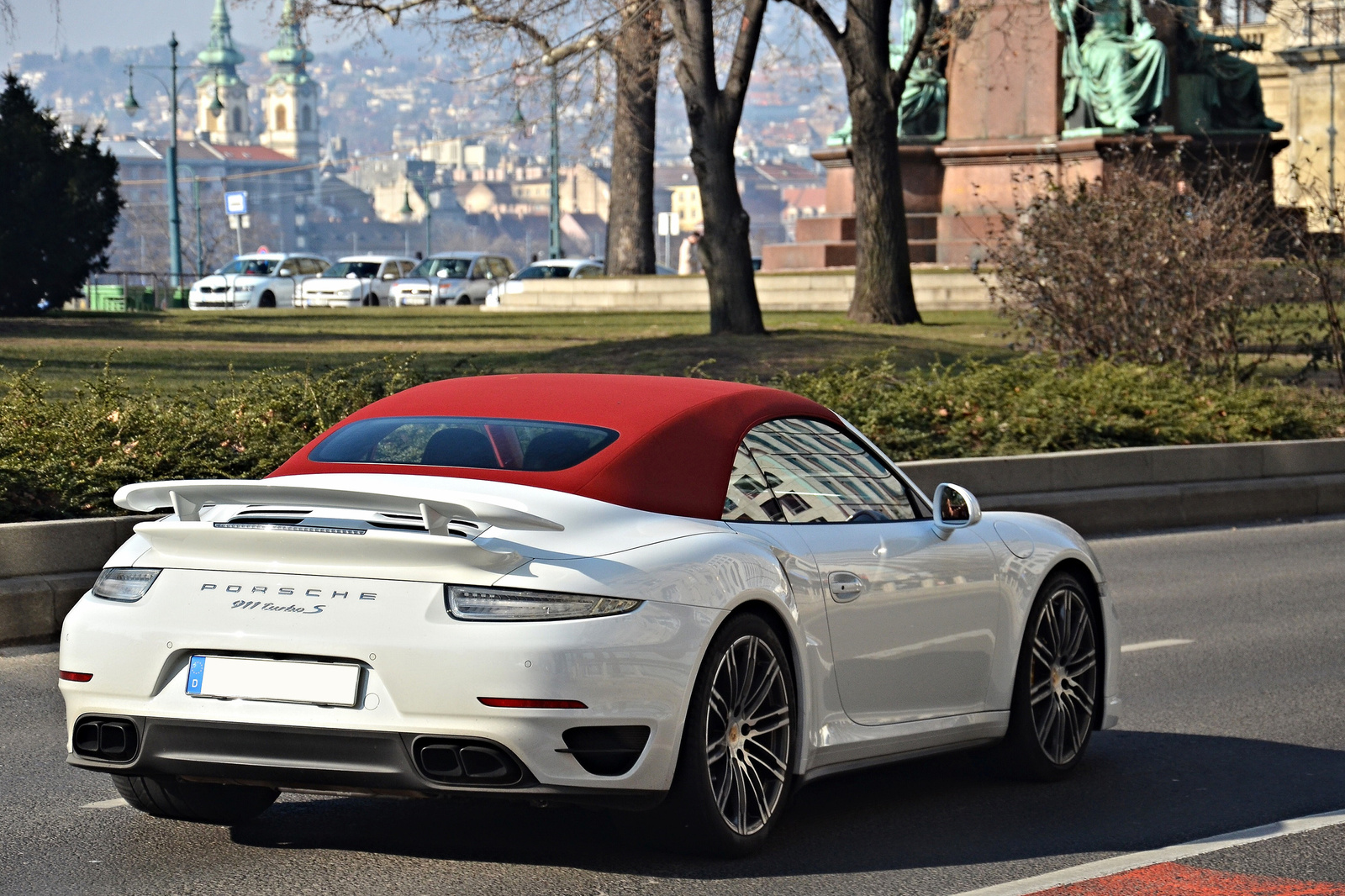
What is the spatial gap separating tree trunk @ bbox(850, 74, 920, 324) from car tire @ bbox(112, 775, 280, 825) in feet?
66.6

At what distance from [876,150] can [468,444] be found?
67.9 feet

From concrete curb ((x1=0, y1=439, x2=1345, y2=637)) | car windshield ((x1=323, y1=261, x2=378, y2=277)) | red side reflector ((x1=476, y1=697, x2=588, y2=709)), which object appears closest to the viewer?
red side reflector ((x1=476, y1=697, x2=588, y2=709))

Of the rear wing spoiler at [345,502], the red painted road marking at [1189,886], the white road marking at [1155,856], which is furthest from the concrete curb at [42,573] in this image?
the red painted road marking at [1189,886]

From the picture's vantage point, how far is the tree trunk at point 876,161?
85.4ft

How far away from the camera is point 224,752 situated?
17.5 feet

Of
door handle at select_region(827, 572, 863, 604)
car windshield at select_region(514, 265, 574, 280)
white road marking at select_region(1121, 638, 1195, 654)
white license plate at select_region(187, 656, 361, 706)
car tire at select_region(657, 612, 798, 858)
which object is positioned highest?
car windshield at select_region(514, 265, 574, 280)

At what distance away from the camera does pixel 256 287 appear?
175 ft

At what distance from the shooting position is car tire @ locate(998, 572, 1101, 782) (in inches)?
278

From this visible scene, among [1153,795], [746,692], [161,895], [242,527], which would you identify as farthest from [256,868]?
[1153,795]

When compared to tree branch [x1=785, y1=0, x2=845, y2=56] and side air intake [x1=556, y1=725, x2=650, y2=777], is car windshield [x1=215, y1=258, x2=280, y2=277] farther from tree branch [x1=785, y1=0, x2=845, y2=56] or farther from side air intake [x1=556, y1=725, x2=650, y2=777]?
side air intake [x1=556, y1=725, x2=650, y2=777]

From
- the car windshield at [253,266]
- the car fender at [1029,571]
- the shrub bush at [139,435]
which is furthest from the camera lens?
the car windshield at [253,266]

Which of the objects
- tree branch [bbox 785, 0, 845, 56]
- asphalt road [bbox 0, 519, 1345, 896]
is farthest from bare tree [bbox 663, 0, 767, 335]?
asphalt road [bbox 0, 519, 1345, 896]

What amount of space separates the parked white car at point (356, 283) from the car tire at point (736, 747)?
48.7 meters

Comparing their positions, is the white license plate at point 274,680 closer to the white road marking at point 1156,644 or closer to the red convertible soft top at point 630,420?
the red convertible soft top at point 630,420
